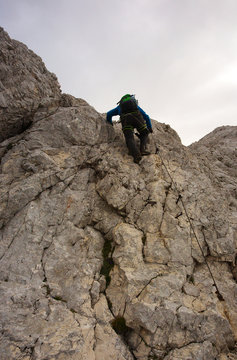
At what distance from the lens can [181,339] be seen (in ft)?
20.3

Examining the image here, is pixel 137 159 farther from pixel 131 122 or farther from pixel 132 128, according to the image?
pixel 131 122

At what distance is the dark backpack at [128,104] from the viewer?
11367 mm

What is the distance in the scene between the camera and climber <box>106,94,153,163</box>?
11273 millimetres

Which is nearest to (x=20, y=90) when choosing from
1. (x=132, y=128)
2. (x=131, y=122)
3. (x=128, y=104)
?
(x=128, y=104)

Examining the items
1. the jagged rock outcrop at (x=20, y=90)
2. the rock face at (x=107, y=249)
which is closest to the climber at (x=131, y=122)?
the rock face at (x=107, y=249)

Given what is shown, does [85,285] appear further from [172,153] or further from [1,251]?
[172,153]

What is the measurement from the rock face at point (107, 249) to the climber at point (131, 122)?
66 centimetres

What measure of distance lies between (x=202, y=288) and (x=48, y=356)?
224 inches

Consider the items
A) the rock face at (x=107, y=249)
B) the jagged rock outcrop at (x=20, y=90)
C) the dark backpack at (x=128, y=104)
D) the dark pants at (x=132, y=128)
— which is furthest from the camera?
the dark backpack at (x=128, y=104)

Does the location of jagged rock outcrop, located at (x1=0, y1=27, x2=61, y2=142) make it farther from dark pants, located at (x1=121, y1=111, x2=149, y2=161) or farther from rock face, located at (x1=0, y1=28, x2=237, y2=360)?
dark pants, located at (x1=121, y1=111, x2=149, y2=161)

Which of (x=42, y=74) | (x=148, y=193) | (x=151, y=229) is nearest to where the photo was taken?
(x=151, y=229)

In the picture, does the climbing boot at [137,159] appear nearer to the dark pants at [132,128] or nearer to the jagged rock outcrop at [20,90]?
the dark pants at [132,128]

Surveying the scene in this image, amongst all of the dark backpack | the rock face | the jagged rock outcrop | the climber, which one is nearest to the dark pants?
the climber

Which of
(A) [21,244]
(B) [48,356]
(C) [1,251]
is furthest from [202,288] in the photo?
(C) [1,251]
